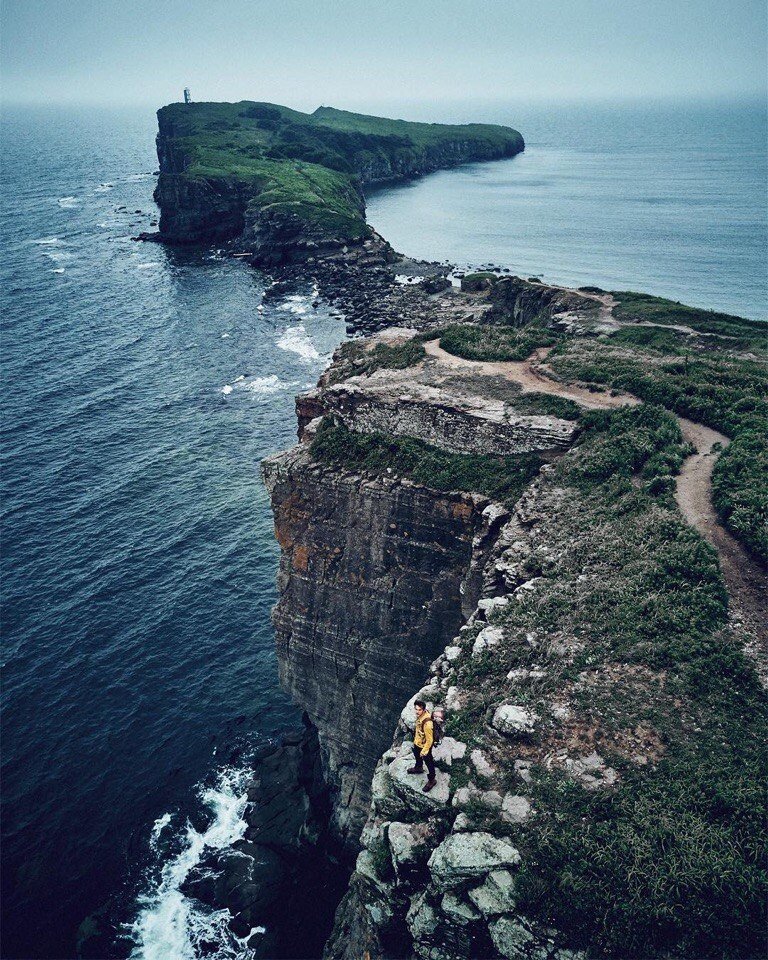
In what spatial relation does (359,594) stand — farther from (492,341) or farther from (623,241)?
(623,241)

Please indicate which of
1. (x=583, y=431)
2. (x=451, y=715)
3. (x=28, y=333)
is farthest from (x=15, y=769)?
(x=28, y=333)

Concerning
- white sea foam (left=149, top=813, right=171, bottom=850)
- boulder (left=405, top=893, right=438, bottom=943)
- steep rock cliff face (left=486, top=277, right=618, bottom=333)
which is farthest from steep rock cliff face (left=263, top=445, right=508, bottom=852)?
steep rock cliff face (left=486, top=277, right=618, bottom=333)

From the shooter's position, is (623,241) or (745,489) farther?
(623,241)

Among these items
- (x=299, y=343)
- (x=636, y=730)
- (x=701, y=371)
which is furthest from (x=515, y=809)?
(x=299, y=343)

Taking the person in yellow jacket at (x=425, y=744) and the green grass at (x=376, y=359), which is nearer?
the person in yellow jacket at (x=425, y=744)

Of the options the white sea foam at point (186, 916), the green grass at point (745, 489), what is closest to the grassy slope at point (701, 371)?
the green grass at point (745, 489)

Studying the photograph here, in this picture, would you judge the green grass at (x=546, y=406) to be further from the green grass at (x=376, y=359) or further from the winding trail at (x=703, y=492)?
the green grass at (x=376, y=359)

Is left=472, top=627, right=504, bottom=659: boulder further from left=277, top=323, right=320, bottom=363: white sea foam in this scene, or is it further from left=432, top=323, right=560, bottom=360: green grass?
left=277, top=323, right=320, bottom=363: white sea foam
